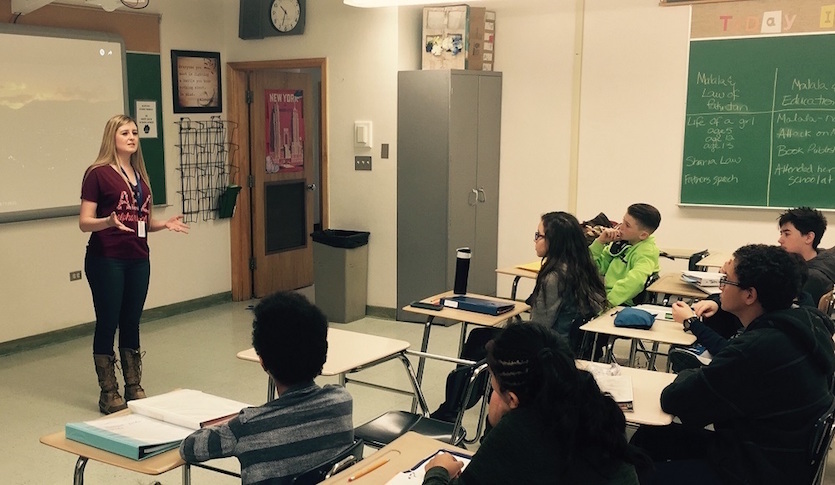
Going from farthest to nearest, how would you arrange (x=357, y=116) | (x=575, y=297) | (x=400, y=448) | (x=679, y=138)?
(x=357, y=116) → (x=679, y=138) → (x=575, y=297) → (x=400, y=448)

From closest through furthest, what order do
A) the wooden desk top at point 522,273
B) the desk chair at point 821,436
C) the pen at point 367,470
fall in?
the pen at point 367,470
the desk chair at point 821,436
the wooden desk top at point 522,273

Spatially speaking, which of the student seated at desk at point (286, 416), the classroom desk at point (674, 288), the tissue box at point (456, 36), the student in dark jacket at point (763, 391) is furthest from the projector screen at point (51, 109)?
the student in dark jacket at point (763, 391)

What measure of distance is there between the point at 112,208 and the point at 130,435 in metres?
2.33

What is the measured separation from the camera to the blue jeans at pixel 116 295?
4.28 m

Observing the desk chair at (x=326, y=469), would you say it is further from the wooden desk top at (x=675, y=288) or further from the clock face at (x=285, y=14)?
the clock face at (x=285, y=14)

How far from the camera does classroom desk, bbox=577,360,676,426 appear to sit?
2.50 meters

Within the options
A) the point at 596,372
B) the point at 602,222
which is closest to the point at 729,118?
the point at 602,222

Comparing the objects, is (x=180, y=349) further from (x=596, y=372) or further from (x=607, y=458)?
(x=607, y=458)

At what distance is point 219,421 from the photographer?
2.36 m

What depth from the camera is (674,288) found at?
4.48m

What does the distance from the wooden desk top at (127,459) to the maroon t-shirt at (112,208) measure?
2159 mm

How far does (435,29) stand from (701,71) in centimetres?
204


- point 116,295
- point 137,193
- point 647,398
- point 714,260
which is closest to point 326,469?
point 647,398

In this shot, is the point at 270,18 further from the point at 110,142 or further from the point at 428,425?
the point at 428,425
